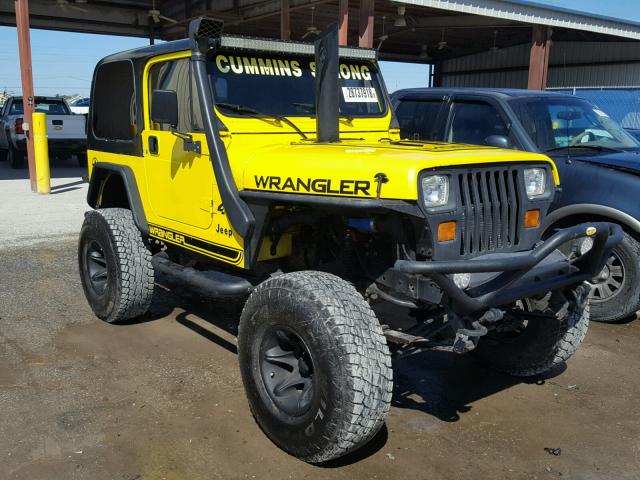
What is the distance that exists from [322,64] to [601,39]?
918 inches

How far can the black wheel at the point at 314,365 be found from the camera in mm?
2928

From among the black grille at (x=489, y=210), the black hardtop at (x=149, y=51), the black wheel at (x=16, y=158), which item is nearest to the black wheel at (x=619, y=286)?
the black grille at (x=489, y=210)

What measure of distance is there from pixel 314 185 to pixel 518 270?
1.09 m

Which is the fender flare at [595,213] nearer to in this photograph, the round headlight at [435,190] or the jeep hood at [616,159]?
the jeep hood at [616,159]

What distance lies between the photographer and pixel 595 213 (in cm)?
529

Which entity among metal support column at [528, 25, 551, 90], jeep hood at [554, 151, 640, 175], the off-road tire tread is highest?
metal support column at [528, 25, 551, 90]

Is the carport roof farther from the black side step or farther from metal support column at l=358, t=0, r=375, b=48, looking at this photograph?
the black side step

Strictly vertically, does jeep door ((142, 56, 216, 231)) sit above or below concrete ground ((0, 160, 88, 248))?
above

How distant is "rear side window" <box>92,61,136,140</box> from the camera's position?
4.94 m

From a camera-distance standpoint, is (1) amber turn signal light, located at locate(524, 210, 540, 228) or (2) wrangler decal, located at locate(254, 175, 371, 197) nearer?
(2) wrangler decal, located at locate(254, 175, 371, 197)

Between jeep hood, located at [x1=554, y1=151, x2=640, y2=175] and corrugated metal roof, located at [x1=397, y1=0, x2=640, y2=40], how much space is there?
7820 millimetres

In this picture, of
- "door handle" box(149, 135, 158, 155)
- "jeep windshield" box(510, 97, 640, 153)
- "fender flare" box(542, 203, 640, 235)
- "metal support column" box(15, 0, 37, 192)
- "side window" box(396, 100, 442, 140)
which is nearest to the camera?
"door handle" box(149, 135, 158, 155)

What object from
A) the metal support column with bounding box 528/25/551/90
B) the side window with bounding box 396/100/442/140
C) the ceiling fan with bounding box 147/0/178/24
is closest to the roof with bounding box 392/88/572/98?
the side window with bounding box 396/100/442/140

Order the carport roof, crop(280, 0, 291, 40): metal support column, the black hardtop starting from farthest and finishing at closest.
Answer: the carport roof, crop(280, 0, 291, 40): metal support column, the black hardtop
